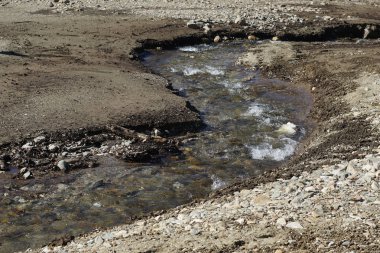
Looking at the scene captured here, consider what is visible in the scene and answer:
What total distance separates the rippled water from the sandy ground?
0.93 m

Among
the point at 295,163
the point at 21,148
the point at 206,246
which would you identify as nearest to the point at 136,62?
the point at 21,148

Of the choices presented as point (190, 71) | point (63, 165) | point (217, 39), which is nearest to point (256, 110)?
point (190, 71)

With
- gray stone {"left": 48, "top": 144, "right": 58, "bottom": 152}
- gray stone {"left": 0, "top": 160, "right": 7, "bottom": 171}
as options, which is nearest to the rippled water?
gray stone {"left": 0, "top": 160, "right": 7, "bottom": 171}

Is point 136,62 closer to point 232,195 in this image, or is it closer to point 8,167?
point 8,167

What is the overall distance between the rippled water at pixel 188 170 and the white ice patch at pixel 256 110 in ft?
0.12

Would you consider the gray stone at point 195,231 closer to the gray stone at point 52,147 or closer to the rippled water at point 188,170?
the rippled water at point 188,170

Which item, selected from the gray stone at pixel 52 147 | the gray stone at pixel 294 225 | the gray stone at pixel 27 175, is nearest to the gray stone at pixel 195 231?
the gray stone at pixel 294 225

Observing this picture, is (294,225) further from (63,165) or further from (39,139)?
(39,139)

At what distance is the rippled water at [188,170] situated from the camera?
427 inches

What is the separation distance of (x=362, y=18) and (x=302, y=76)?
1009cm

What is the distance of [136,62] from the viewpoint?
845 inches

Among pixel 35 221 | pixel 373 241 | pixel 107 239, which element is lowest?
pixel 35 221

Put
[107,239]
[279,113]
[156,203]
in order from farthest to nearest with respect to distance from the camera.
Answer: [279,113]
[156,203]
[107,239]

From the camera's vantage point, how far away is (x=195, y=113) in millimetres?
16281
